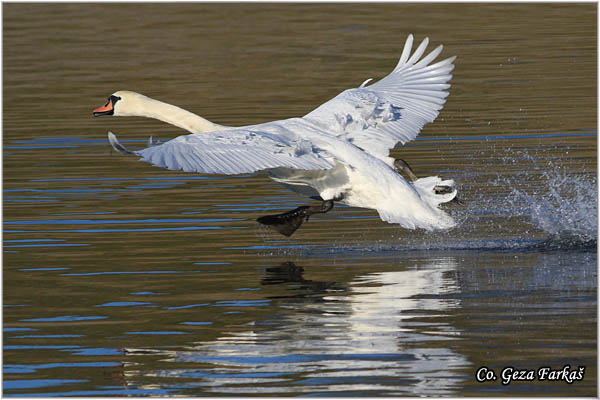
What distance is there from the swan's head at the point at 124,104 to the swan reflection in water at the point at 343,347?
9.96 ft

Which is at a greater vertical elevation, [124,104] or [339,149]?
[124,104]

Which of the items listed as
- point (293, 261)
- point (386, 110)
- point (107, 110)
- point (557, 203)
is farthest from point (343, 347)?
point (107, 110)

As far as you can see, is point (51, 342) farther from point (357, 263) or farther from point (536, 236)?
point (536, 236)

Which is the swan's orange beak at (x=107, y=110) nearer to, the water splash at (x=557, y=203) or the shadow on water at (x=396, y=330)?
the shadow on water at (x=396, y=330)

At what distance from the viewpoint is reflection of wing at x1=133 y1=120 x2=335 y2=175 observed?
799 centimetres

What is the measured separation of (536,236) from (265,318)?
303 cm

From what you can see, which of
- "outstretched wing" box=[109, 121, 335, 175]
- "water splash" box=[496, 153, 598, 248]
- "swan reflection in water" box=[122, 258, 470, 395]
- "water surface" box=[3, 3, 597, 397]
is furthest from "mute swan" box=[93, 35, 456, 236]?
"swan reflection in water" box=[122, 258, 470, 395]

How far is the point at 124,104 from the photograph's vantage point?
1069 centimetres

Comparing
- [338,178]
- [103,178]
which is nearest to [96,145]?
[103,178]

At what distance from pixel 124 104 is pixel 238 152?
2.72 metres

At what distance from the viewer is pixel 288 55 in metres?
23.4

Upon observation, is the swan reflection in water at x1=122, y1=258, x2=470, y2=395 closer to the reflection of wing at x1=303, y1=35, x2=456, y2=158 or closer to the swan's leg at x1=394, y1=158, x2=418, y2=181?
the swan's leg at x1=394, y1=158, x2=418, y2=181

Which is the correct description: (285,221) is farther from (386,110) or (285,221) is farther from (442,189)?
(386,110)

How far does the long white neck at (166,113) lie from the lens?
994cm
